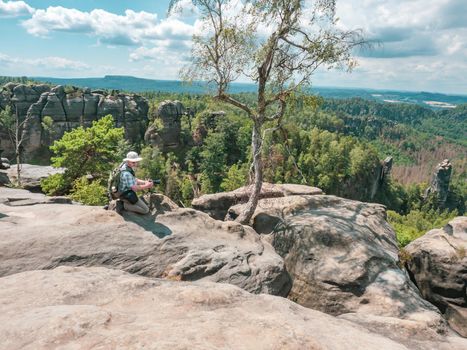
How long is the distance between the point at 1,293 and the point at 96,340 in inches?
153

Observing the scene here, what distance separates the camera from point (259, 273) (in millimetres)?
13789

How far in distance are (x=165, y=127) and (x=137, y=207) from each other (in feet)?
269

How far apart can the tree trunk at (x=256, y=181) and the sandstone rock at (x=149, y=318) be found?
10.6 meters

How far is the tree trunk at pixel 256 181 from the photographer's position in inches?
803

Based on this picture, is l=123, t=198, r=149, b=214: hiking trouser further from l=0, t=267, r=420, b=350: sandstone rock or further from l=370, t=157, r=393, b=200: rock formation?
l=370, t=157, r=393, b=200: rock formation

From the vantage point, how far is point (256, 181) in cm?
2062

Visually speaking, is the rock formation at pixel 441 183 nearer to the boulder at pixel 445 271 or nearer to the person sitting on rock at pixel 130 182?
the boulder at pixel 445 271

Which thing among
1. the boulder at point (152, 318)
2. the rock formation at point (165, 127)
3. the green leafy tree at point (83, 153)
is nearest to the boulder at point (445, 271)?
the boulder at point (152, 318)

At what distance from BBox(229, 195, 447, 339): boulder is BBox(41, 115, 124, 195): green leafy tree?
17.6 metres

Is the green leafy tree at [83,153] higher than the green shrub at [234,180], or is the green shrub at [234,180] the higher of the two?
the green leafy tree at [83,153]

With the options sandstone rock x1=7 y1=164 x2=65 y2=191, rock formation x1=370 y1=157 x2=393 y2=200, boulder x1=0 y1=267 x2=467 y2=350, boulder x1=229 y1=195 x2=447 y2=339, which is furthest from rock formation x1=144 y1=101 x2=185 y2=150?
boulder x1=0 y1=267 x2=467 y2=350

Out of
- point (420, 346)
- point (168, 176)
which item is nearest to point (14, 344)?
point (420, 346)

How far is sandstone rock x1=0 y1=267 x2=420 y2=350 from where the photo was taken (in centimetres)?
656

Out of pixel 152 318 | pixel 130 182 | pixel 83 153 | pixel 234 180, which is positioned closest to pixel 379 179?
pixel 234 180
